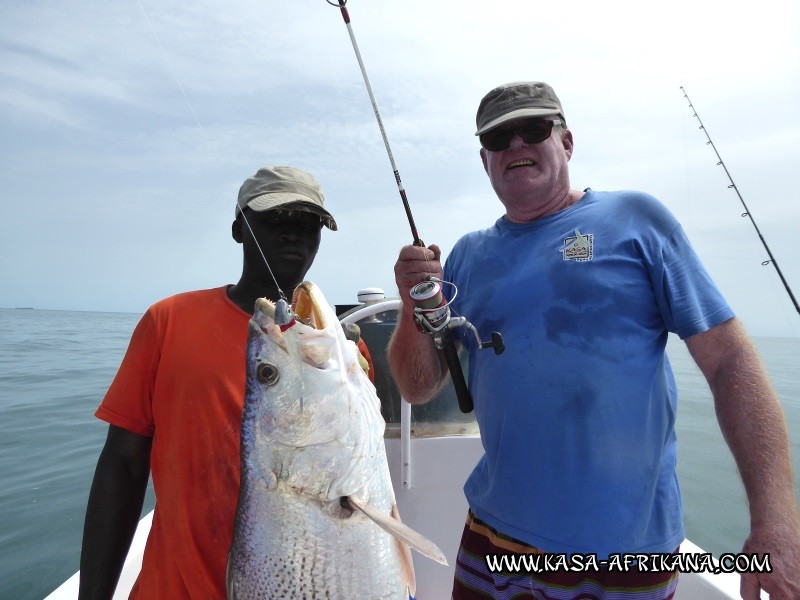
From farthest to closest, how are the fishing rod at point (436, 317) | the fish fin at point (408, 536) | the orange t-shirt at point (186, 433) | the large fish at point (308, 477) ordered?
the fishing rod at point (436, 317)
the orange t-shirt at point (186, 433)
the large fish at point (308, 477)
the fish fin at point (408, 536)

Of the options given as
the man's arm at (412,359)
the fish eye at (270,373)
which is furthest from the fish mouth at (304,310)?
the man's arm at (412,359)

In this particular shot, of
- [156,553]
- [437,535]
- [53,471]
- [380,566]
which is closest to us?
[380,566]

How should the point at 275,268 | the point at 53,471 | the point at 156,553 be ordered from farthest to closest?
the point at 53,471
the point at 275,268
the point at 156,553

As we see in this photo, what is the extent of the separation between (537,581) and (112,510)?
1545 mm

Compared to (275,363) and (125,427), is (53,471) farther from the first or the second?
(275,363)

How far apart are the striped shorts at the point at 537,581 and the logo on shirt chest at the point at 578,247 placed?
3.78 feet

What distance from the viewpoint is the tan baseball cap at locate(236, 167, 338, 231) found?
1.86m

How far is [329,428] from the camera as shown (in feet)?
4.69

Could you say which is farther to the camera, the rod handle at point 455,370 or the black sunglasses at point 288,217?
the rod handle at point 455,370

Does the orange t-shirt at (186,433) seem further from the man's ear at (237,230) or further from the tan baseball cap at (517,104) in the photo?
the tan baseball cap at (517,104)

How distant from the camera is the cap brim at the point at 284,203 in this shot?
184cm

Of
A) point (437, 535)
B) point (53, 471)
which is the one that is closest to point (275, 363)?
point (437, 535)

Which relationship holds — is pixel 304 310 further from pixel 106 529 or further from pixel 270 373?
pixel 106 529

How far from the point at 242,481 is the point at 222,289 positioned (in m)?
0.82
